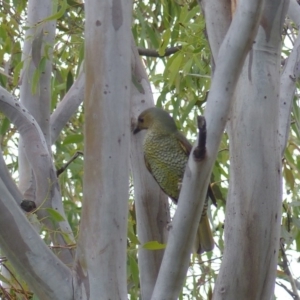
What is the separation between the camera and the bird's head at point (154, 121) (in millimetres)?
2486

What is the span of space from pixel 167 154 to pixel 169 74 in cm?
31

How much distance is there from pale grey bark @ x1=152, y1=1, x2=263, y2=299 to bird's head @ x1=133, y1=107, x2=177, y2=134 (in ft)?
2.83

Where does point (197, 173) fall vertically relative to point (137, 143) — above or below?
below

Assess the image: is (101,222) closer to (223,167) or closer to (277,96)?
(277,96)

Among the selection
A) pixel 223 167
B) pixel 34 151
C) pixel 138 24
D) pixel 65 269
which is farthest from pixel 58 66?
pixel 65 269

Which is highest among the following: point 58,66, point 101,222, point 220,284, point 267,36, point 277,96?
point 58,66

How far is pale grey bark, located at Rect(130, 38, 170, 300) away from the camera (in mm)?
2186

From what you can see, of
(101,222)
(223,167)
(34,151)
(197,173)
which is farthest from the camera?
(223,167)

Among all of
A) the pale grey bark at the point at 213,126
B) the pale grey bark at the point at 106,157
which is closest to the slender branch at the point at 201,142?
the pale grey bark at the point at 213,126

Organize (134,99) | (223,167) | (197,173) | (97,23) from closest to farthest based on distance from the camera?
1. (197,173)
2. (97,23)
3. (134,99)
4. (223,167)

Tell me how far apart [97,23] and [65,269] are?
59 cm

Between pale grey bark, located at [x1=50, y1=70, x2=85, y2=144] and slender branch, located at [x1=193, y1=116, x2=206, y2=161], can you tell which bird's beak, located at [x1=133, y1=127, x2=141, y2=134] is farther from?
slender branch, located at [x1=193, y1=116, x2=206, y2=161]

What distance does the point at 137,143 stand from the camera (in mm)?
2613

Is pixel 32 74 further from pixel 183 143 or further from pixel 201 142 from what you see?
pixel 201 142
